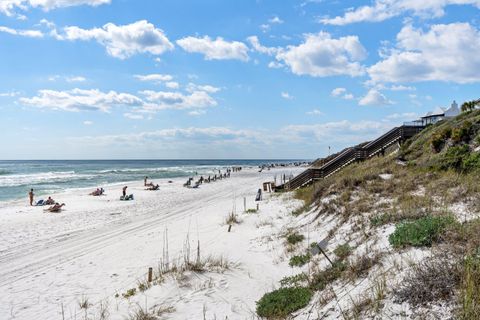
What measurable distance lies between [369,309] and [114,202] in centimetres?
2803

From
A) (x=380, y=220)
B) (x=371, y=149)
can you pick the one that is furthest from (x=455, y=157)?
(x=371, y=149)

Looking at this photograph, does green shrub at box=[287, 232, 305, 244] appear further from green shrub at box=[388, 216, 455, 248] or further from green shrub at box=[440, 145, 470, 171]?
green shrub at box=[440, 145, 470, 171]

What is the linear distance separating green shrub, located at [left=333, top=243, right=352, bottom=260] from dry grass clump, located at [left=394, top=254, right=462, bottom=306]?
7.58 feet

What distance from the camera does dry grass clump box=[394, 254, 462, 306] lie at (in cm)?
474

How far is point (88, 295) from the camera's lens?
8.85 metres

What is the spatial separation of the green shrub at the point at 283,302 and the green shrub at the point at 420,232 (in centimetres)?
192

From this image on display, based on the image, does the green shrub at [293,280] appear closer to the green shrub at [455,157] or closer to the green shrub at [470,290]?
the green shrub at [470,290]

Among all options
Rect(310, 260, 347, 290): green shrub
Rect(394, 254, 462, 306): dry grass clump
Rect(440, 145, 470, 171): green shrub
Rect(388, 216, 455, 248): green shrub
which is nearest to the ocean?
Rect(310, 260, 347, 290): green shrub

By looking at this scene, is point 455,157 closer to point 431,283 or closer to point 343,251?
point 343,251

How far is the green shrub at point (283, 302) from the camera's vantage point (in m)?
6.36

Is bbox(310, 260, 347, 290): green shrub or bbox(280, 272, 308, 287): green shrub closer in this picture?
bbox(310, 260, 347, 290): green shrub

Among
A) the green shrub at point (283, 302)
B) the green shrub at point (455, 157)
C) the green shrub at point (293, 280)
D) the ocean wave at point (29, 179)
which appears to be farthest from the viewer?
the ocean wave at point (29, 179)

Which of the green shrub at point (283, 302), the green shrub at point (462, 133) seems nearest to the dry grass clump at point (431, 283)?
the green shrub at point (283, 302)

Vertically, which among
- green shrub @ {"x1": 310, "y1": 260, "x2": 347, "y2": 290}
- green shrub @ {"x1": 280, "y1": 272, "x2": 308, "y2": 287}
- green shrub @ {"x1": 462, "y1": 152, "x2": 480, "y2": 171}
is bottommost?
green shrub @ {"x1": 280, "y1": 272, "x2": 308, "y2": 287}
